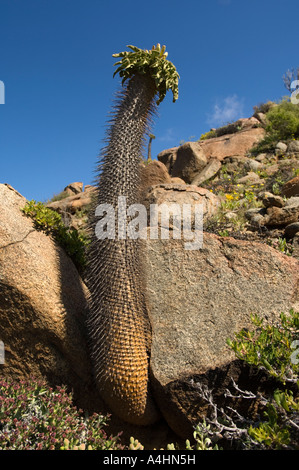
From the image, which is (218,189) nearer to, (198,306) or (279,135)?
(279,135)

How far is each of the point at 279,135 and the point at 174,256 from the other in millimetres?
11168

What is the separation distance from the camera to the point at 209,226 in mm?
6332

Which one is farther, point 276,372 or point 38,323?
point 38,323

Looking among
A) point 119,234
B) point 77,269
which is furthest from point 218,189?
point 119,234

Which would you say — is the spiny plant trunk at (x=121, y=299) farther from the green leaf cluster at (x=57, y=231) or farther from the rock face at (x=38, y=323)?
the green leaf cluster at (x=57, y=231)

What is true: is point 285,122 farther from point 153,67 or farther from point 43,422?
point 43,422

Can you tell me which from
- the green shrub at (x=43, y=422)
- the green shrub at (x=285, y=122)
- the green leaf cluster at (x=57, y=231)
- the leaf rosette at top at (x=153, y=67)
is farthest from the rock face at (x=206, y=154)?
the green shrub at (x=43, y=422)

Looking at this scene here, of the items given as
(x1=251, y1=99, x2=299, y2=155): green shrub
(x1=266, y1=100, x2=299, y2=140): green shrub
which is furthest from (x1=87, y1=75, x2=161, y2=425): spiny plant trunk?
(x1=266, y1=100, x2=299, y2=140): green shrub

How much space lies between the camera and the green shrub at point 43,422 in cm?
293

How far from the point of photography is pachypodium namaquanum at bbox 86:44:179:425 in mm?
3516

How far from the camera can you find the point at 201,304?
384cm

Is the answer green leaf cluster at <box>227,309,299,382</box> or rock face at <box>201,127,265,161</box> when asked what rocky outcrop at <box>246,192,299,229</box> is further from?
rock face at <box>201,127,265,161</box>

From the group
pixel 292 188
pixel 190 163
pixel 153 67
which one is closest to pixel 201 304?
pixel 153 67

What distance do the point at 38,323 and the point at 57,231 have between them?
1.41 m
